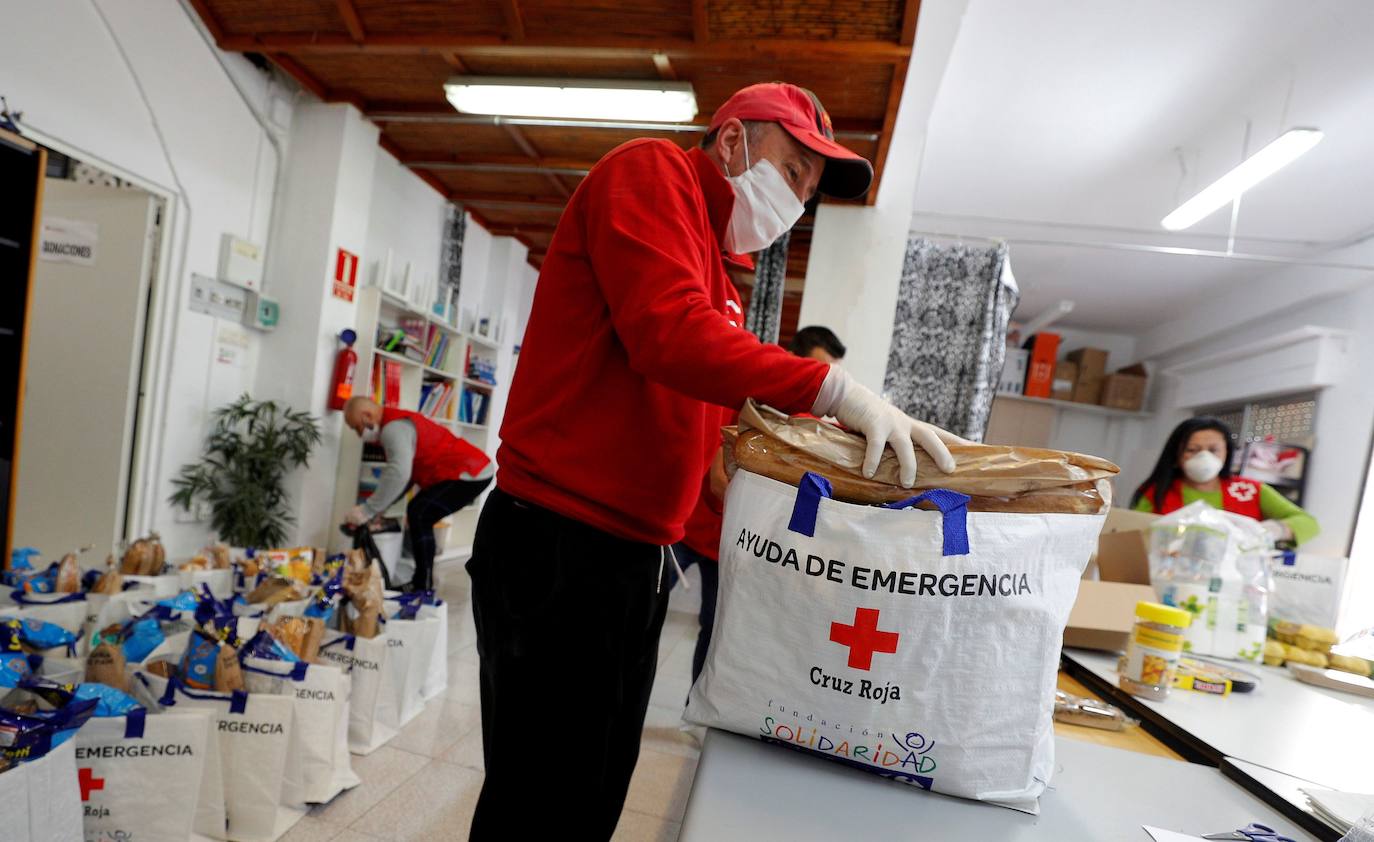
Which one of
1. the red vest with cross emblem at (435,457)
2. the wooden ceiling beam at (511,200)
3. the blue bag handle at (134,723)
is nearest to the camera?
the blue bag handle at (134,723)

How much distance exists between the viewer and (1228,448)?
2.47 metres

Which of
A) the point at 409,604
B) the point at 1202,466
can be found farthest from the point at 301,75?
the point at 1202,466

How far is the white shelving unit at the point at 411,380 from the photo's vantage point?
13.6ft

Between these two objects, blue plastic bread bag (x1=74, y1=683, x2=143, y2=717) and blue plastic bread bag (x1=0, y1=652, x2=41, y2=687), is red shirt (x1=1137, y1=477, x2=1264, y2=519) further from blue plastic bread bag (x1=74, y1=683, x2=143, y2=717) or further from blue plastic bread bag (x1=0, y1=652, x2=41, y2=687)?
blue plastic bread bag (x1=0, y1=652, x2=41, y2=687)

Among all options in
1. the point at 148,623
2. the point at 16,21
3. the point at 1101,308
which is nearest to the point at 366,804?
the point at 148,623

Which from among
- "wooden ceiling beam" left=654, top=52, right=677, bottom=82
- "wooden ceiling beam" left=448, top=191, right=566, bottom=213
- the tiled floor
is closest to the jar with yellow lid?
the tiled floor

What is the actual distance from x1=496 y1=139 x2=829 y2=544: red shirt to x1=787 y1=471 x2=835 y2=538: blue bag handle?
146 mm

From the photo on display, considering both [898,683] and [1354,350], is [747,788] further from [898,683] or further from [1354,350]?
[1354,350]

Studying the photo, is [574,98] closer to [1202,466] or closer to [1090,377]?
[1202,466]

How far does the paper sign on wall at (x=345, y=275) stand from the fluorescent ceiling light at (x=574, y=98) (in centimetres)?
109

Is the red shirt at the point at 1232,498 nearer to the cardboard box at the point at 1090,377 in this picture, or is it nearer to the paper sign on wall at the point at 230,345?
the paper sign on wall at the point at 230,345

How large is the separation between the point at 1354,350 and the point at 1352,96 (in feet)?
→ 7.15

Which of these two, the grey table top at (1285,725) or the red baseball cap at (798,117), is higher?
the red baseball cap at (798,117)

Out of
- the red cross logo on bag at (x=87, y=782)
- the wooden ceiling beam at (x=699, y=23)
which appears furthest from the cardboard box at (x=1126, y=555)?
the wooden ceiling beam at (x=699, y=23)
